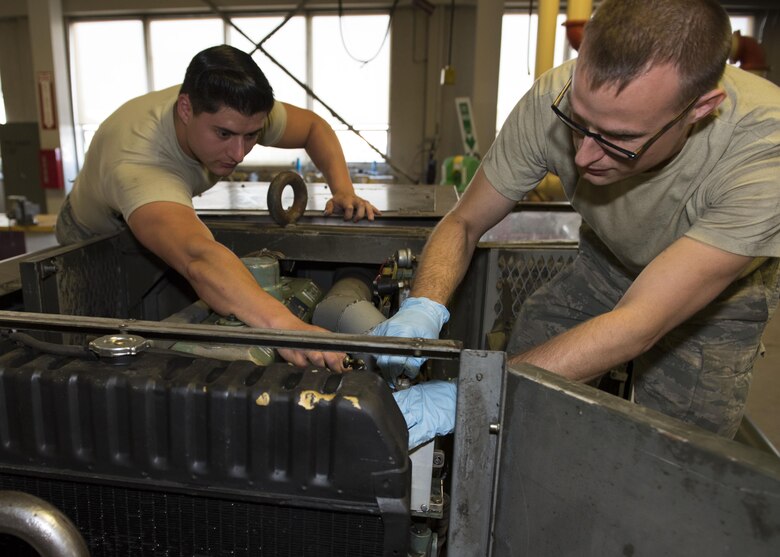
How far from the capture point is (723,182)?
0.91 m

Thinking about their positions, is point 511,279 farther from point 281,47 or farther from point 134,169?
point 281,47

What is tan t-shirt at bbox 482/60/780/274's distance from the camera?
0.86 metres

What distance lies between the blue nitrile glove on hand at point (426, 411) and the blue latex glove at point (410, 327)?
6 centimetres

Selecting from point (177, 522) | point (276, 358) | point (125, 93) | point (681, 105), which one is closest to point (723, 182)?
point (681, 105)

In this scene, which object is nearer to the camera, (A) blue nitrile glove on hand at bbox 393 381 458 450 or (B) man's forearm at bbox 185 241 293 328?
(A) blue nitrile glove on hand at bbox 393 381 458 450

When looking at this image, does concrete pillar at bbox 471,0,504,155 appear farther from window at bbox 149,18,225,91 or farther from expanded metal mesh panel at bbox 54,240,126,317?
expanded metal mesh panel at bbox 54,240,126,317

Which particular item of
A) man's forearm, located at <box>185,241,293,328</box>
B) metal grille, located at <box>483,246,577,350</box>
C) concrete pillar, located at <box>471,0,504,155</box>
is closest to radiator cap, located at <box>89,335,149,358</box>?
man's forearm, located at <box>185,241,293,328</box>

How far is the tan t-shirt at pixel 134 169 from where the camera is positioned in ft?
3.93

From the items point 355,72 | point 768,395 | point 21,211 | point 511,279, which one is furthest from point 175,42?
point 768,395

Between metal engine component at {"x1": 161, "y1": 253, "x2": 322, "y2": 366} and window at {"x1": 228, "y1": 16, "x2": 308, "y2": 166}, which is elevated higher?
window at {"x1": 228, "y1": 16, "x2": 308, "y2": 166}

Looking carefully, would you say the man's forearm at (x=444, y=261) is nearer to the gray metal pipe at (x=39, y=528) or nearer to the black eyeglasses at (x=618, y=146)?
the black eyeglasses at (x=618, y=146)

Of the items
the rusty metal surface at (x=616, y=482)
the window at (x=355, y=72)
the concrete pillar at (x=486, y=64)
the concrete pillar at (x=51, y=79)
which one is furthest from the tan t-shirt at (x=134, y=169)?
the concrete pillar at (x=51, y=79)

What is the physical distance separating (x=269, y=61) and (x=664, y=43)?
5.21 meters

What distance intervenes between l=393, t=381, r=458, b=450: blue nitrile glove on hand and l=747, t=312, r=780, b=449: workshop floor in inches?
69.7
